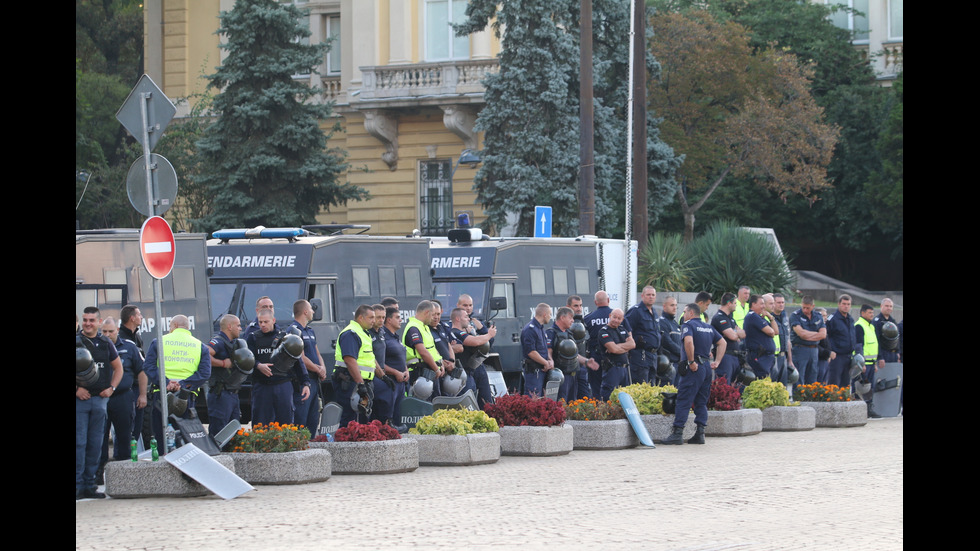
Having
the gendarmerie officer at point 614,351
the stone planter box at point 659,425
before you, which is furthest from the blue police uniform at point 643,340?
the stone planter box at point 659,425

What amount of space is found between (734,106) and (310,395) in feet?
89.4

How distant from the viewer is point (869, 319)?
21500 mm

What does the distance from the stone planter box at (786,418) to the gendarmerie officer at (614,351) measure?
1.99 metres

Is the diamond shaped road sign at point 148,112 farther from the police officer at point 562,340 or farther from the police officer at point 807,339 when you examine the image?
the police officer at point 807,339

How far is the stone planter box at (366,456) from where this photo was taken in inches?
511

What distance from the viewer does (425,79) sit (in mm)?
37500

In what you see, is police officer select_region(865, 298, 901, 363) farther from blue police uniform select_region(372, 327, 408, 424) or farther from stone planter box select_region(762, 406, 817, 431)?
blue police uniform select_region(372, 327, 408, 424)

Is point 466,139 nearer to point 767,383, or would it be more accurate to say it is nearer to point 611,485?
point 767,383

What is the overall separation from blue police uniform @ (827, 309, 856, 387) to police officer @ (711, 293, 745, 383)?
2609 mm

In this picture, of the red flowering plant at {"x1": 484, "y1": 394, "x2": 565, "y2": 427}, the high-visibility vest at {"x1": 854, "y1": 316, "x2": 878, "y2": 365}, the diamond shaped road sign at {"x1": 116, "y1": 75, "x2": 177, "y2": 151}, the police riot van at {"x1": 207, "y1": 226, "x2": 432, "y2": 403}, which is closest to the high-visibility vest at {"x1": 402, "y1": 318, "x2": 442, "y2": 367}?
the red flowering plant at {"x1": 484, "y1": 394, "x2": 565, "y2": 427}

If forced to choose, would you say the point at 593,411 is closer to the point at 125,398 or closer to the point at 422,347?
the point at 422,347

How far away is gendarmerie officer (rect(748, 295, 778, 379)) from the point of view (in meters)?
19.1

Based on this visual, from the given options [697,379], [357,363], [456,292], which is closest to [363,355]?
[357,363]
